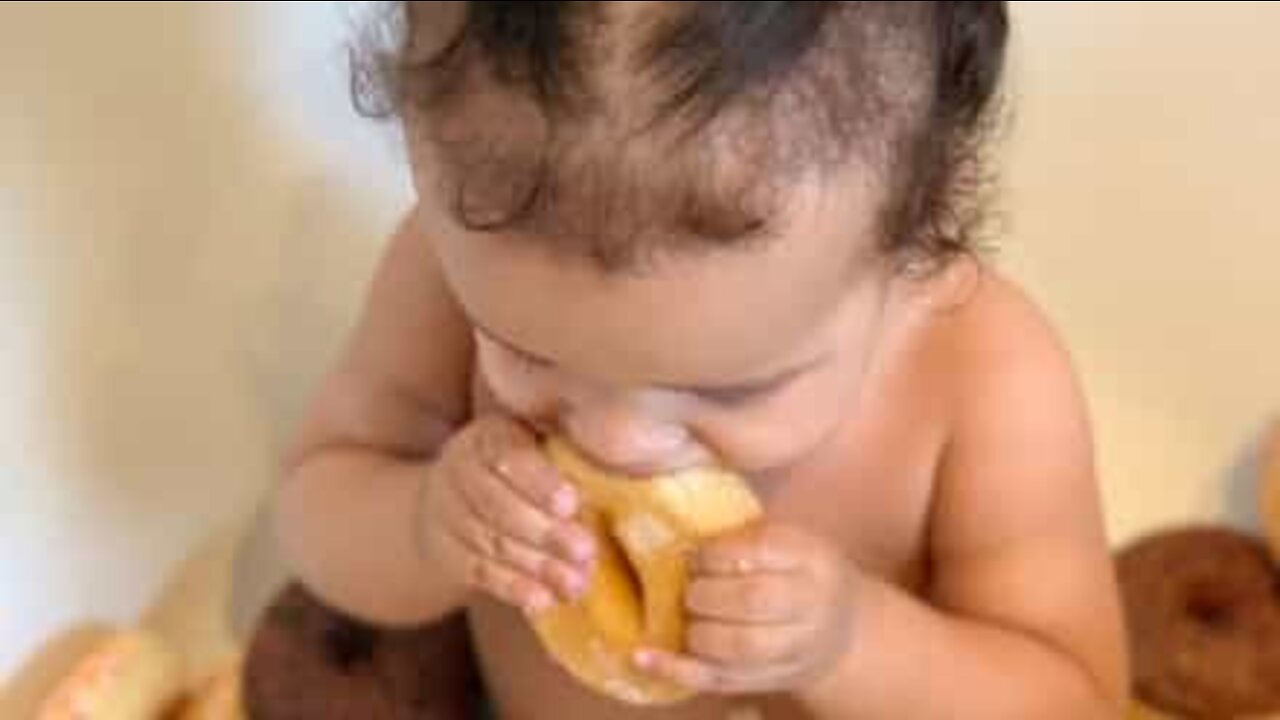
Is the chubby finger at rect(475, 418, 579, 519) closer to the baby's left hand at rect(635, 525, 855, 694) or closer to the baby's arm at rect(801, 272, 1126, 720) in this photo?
the baby's left hand at rect(635, 525, 855, 694)

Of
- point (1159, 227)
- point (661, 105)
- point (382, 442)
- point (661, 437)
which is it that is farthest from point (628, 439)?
point (1159, 227)

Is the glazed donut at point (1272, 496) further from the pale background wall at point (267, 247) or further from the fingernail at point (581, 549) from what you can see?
the fingernail at point (581, 549)

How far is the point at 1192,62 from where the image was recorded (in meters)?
1.12

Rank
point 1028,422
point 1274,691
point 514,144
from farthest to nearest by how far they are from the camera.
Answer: point 1274,691, point 1028,422, point 514,144

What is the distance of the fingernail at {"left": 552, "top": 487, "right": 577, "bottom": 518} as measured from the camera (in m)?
0.70

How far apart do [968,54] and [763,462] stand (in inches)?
5.4

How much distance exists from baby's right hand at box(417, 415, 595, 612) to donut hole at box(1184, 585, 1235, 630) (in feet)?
1.30

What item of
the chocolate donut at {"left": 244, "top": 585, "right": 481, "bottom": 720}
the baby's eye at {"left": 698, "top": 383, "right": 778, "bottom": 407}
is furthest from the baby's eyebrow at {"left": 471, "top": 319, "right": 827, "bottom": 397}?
the chocolate donut at {"left": 244, "top": 585, "right": 481, "bottom": 720}


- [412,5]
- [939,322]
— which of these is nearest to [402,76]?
[412,5]

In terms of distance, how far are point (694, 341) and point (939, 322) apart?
8.8 inches

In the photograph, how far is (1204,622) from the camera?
40.5 inches

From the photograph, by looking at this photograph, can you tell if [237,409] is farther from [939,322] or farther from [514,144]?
[514,144]

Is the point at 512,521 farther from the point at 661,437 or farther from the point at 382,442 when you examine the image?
the point at 382,442

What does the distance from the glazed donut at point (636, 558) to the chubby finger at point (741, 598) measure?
1 centimetres
